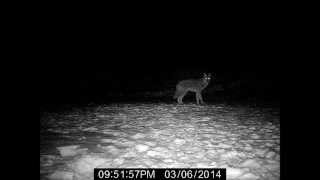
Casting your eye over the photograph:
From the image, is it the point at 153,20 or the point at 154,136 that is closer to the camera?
the point at 154,136

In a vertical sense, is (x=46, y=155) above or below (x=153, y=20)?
below

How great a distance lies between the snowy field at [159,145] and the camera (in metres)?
3.66

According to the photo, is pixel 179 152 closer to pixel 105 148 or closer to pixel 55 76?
pixel 105 148

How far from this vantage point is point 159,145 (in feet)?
15.2

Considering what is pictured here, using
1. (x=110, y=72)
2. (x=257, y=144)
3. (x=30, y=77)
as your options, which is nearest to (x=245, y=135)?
(x=257, y=144)

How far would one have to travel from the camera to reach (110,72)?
86.5 ft

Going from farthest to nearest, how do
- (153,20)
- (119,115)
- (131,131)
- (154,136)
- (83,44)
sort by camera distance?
(83,44)
(153,20)
(119,115)
(131,131)
(154,136)

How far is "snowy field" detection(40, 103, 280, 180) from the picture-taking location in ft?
12.0

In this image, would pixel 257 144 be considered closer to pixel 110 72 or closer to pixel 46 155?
pixel 46 155

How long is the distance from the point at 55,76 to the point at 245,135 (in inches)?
914

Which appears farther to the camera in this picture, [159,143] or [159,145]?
[159,143]

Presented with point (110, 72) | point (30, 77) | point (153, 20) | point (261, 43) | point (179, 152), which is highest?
point (153, 20)

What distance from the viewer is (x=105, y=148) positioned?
14.6 ft

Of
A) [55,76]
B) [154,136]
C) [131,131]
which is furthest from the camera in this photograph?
[55,76]
